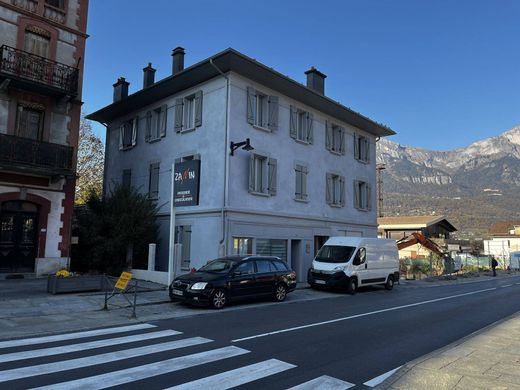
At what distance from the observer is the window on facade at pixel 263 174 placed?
20172 mm

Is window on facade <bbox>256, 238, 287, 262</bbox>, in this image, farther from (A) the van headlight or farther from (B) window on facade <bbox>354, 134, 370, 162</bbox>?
(B) window on facade <bbox>354, 134, 370, 162</bbox>

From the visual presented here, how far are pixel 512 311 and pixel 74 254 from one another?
18.3 meters

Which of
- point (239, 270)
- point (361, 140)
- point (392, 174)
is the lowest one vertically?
point (239, 270)

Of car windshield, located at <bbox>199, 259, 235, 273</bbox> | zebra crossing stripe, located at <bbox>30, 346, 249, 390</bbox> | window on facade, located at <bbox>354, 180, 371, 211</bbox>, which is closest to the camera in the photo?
zebra crossing stripe, located at <bbox>30, 346, 249, 390</bbox>

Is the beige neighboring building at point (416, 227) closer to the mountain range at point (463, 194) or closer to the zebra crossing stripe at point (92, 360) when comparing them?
the mountain range at point (463, 194)

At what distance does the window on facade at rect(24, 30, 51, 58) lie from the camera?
59.1 ft

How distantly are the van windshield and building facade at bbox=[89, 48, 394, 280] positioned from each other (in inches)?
90.7

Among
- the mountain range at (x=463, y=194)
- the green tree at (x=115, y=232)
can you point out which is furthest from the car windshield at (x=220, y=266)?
the mountain range at (x=463, y=194)

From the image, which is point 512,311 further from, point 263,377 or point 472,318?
point 263,377

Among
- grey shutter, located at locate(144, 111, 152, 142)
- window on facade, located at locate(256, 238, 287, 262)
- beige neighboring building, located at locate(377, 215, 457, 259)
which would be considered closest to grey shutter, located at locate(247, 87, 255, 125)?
window on facade, located at locate(256, 238, 287, 262)

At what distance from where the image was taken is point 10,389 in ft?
18.1

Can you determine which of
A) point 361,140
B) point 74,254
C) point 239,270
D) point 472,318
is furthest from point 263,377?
point 361,140

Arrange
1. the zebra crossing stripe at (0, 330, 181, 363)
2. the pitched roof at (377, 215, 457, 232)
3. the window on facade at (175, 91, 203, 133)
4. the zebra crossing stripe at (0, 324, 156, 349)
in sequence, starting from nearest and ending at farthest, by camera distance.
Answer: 1. the zebra crossing stripe at (0, 330, 181, 363)
2. the zebra crossing stripe at (0, 324, 156, 349)
3. the window on facade at (175, 91, 203, 133)
4. the pitched roof at (377, 215, 457, 232)

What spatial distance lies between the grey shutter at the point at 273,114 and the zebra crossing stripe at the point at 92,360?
560 inches
